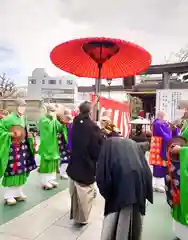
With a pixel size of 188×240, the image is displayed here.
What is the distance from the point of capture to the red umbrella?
8.68 ft

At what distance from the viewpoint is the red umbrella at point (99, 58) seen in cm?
264

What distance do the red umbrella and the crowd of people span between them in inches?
19.9

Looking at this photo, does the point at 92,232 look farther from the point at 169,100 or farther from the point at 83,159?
the point at 169,100

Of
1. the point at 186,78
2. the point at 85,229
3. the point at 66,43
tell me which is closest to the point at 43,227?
the point at 85,229

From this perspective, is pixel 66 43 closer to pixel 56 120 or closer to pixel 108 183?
pixel 108 183

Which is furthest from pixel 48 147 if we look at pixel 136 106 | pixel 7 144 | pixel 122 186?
pixel 136 106

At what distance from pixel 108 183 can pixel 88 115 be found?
114 centimetres

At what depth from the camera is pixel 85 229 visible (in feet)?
9.61

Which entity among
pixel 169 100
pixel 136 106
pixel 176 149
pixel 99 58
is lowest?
pixel 176 149

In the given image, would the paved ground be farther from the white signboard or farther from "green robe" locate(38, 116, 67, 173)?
the white signboard

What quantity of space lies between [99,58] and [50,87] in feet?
73.8

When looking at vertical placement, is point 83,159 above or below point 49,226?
above

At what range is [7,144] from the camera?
11.6 feet

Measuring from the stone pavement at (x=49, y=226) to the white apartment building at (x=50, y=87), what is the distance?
2001 cm
